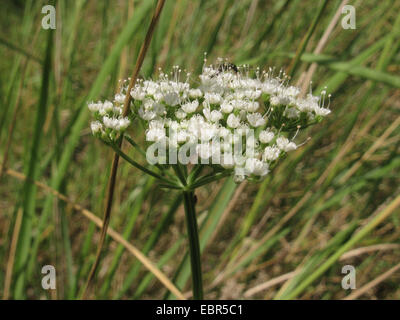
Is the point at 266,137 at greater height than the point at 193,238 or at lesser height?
greater

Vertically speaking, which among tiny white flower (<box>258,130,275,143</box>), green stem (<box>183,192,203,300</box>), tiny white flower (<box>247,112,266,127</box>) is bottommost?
green stem (<box>183,192,203,300</box>)

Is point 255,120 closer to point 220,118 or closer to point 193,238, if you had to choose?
point 220,118

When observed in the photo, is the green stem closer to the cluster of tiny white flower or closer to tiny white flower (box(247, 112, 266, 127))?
the cluster of tiny white flower

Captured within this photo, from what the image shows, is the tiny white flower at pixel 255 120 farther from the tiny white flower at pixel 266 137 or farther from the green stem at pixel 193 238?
the green stem at pixel 193 238

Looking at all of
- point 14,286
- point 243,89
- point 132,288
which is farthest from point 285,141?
point 132,288

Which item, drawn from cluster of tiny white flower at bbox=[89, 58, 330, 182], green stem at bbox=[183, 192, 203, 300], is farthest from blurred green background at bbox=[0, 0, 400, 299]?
green stem at bbox=[183, 192, 203, 300]

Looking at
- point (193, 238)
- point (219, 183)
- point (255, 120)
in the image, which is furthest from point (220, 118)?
point (219, 183)
